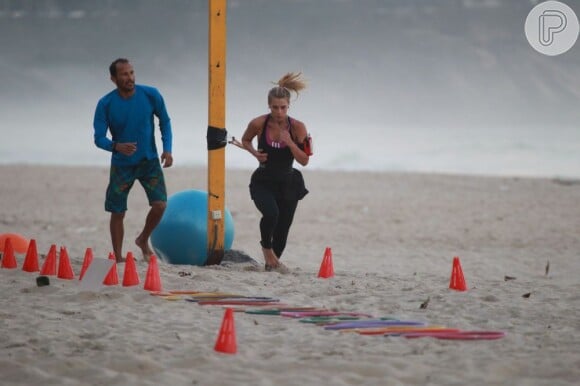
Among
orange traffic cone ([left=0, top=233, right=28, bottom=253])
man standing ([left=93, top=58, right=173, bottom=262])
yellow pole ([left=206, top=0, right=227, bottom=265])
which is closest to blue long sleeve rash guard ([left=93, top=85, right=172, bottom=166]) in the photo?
man standing ([left=93, top=58, right=173, bottom=262])

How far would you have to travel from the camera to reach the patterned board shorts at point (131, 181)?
8.26 meters

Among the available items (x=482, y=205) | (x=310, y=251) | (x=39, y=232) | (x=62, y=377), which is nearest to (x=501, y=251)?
(x=310, y=251)

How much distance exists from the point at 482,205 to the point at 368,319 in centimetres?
1242

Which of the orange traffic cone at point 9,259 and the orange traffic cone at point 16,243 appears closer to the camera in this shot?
the orange traffic cone at point 9,259

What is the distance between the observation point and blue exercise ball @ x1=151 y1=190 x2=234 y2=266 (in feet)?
29.4

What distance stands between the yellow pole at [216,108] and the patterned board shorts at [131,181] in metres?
0.69

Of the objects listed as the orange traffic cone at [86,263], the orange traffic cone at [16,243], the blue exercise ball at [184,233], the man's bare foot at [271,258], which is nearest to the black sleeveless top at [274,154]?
the man's bare foot at [271,258]

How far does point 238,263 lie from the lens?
910cm

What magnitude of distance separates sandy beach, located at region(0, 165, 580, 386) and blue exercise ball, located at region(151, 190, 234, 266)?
0.35m

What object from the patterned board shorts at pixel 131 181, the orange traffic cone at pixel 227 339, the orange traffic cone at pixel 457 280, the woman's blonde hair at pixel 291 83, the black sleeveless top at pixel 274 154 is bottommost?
the orange traffic cone at pixel 227 339

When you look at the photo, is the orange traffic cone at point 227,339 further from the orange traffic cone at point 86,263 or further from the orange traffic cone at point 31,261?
the orange traffic cone at point 31,261

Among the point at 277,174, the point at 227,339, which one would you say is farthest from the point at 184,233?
the point at 227,339

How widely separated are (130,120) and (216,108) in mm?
1012

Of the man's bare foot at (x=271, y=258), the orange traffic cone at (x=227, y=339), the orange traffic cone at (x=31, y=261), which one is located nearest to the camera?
the orange traffic cone at (x=227, y=339)
